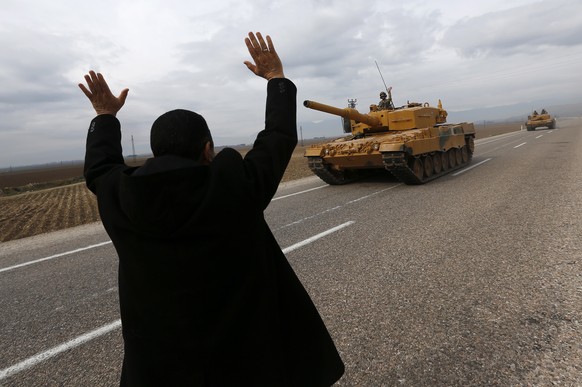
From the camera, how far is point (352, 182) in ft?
38.5

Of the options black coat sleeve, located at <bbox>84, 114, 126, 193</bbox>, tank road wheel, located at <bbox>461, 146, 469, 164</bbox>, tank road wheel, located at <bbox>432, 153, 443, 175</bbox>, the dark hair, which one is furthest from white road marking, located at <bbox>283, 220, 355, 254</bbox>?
tank road wheel, located at <bbox>461, 146, 469, 164</bbox>

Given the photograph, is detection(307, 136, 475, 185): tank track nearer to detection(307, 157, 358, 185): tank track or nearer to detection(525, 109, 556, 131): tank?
detection(307, 157, 358, 185): tank track

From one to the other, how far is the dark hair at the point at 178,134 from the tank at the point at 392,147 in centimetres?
732

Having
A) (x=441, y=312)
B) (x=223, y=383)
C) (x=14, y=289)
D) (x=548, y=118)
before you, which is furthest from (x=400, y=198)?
(x=548, y=118)

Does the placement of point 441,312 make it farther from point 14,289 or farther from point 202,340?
point 14,289

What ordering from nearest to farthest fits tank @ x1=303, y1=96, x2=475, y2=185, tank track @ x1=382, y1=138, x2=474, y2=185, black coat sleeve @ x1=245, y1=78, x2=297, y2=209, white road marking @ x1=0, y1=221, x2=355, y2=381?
black coat sleeve @ x1=245, y1=78, x2=297, y2=209 → white road marking @ x1=0, y1=221, x2=355, y2=381 → tank track @ x1=382, y1=138, x2=474, y2=185 → tank @ x1=303, y1=96, x2=475, y2=185

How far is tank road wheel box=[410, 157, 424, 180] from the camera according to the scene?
410 inches

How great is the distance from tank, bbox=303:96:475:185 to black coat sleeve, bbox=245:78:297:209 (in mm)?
7159

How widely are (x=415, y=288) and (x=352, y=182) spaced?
8.14 m

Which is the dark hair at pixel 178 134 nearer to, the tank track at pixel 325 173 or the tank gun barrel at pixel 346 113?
the tank gun barrel at pixel 346 113

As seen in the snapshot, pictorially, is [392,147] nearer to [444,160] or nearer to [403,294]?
[444,160]

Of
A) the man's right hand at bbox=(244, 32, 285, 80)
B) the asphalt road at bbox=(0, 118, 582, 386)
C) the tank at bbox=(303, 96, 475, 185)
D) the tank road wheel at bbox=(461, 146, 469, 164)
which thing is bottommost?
the asphalt road at bbox=(0, 118, 582, 386)

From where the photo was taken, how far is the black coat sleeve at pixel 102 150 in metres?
1.44

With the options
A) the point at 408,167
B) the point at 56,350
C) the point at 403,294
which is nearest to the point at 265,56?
the point at 403,294
